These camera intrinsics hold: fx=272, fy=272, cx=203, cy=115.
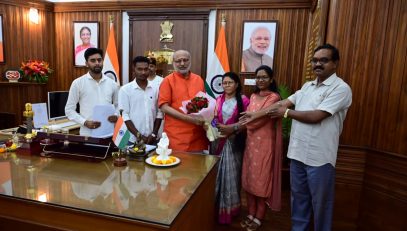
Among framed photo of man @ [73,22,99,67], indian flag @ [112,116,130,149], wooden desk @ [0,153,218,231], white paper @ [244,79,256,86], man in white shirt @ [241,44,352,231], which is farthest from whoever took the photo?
framed photo of man @ [73,22,99,67]

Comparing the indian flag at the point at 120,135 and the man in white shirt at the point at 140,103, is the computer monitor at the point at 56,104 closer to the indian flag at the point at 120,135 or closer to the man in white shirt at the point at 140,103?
the man in white shirt at the point at 140,103

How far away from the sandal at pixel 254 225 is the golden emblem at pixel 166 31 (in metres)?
2.99

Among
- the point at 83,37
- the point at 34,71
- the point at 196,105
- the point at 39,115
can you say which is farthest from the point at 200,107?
the point at 83,37

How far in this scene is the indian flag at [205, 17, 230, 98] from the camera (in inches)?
159

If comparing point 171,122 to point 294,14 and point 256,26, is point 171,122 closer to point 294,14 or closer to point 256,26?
point 256,26

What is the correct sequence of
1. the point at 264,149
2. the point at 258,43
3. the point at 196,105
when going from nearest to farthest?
the point at 196,105, the point at 264,149, the point at 258,43

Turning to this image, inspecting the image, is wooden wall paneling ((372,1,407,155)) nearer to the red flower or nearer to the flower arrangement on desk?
the red flower

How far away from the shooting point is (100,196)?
1.15 meters

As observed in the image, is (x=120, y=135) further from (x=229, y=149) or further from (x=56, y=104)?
(x=56, y=104)

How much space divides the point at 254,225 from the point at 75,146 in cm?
165

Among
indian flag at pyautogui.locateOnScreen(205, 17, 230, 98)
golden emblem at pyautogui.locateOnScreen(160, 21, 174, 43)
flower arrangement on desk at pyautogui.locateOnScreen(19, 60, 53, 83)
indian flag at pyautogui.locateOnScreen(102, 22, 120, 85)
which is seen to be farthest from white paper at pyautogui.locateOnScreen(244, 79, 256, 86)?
flower arrangement on desk at pyautogui.locateOnScreen(19, 60, 53, 83)

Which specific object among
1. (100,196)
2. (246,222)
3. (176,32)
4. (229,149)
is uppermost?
(176,32)

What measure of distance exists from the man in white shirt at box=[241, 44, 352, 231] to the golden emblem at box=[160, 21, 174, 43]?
282 centimetres

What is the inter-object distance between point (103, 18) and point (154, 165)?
150 inches
